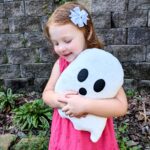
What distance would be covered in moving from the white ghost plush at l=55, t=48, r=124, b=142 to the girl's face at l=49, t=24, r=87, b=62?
0.05m

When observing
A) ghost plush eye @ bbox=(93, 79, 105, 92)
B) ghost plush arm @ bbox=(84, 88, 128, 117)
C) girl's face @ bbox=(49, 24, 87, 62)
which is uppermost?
girl's face @ bbox=(49, 24, 87, 62)

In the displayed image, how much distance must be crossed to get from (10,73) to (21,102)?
42cm

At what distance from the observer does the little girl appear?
1609mm

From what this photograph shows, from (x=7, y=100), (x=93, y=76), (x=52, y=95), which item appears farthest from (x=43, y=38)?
(x=93, y=76)

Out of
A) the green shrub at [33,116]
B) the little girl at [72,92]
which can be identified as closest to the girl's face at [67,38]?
the little girl at [72,92]

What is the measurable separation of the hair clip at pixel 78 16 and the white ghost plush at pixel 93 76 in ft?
0.43

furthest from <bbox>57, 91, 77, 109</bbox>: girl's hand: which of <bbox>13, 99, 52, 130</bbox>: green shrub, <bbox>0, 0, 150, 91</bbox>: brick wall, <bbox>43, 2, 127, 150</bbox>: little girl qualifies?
<bbox>0, 0, 150, 91</bbox>: brick wall

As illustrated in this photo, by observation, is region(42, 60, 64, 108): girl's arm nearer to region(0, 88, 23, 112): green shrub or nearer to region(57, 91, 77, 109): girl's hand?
region(57, 91, 77, 109): girl's hand

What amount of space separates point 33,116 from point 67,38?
1.91 meters

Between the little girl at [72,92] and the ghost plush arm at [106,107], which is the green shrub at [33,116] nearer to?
the little girl at [72,92]

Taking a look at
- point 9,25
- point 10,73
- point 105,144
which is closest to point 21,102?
Answer: point 10,73

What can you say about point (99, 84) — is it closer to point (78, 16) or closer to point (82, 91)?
point (82, 91)

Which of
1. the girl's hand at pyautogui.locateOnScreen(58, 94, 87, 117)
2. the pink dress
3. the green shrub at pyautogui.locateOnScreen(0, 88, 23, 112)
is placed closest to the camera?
the girl's hand at pyautogui.locateOnScreen(58, 94, 87, 117)

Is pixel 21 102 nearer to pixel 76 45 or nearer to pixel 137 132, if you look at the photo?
pixel 137 132
